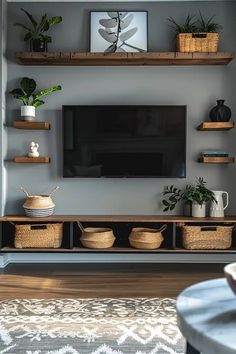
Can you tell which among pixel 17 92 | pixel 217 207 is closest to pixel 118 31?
pixel 17 92

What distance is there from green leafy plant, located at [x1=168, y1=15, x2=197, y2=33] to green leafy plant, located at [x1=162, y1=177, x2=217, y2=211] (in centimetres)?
139

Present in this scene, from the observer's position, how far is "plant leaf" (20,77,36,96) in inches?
147

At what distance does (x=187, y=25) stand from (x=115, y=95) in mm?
928

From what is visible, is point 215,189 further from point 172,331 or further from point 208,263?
point 172,331

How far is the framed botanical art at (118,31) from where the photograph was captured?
3.80 meters

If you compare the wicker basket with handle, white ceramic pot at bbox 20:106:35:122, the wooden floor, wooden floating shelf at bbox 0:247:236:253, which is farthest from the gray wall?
the wooden floor

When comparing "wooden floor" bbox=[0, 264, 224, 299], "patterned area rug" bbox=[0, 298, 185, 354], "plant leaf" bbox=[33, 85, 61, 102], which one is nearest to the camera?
"patterned area rug" bbox=[0, 298, 185, 354]

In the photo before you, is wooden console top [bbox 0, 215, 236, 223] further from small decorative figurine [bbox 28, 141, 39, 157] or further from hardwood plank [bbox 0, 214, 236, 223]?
small decorative figurine [bbox 28, 141, 39, 157]

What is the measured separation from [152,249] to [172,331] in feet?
4.31

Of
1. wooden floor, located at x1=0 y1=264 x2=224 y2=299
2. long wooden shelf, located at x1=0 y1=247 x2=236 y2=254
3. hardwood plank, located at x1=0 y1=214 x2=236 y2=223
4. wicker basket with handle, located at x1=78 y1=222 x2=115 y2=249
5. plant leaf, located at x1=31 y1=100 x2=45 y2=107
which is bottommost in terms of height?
wooden floor, located at x1=0 y1=264 x2=224 y2=299

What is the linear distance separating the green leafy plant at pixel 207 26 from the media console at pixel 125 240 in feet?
5.68

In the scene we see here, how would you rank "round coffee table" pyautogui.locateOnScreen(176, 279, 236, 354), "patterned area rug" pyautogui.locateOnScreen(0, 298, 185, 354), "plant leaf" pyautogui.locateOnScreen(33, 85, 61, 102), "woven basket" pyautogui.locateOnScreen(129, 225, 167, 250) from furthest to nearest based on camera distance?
"plant leaf" pyautogui.locateOnScreen(33, 85, 61, 102)
"woven basket" pyautogui.locateOnScreen(129, 225, 167, 250)
"patterned area rug" pyautogui.locateOnScreen(0, 298, 185, 354)
"round coffee table" pyautogui.locateOnScreen(176, 279, 236, 354)

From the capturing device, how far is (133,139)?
148 inches

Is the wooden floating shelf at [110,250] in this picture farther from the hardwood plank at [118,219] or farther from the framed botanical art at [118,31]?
the framed botanical art at [118,31]
